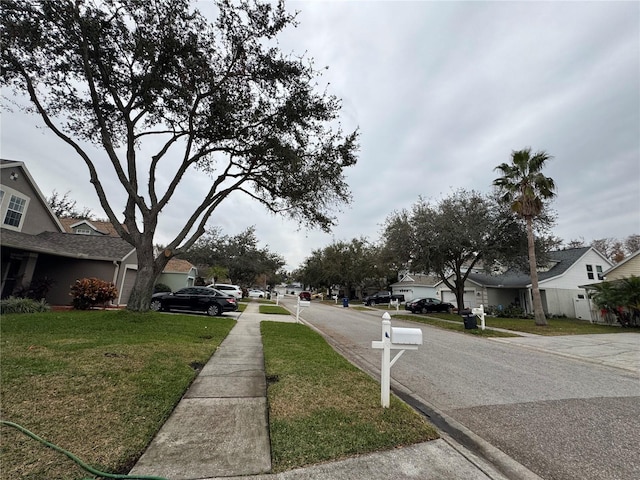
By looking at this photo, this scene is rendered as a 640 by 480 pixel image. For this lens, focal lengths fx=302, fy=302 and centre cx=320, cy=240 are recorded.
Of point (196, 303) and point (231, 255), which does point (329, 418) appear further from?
point (231, 255)

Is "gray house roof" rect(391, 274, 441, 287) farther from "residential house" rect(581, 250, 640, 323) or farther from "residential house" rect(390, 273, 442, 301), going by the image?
"residential house" rect(581, 250, 640, 323)

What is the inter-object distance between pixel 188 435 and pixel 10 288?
52.5 feet

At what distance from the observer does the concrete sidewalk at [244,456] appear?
2.65 m

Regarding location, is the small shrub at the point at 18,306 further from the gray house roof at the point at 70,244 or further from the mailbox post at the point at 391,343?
the mailbox post at the point at 391,343

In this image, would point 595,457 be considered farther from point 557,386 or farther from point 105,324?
point 105,324

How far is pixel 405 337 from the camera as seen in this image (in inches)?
161

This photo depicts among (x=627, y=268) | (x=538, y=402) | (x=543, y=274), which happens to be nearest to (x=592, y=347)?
(x=538, y=402)

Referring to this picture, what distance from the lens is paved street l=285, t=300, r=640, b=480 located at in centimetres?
320

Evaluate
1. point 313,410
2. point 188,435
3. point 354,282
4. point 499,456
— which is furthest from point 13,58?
point 354,282

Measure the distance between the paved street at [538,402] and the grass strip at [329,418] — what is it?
85 centimetres

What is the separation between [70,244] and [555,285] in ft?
109

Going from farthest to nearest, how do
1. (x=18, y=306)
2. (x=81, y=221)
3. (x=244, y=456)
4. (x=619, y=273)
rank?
1. (x=81, y=221)
2. (x=619, y=273)
3. (x=18, y=306)
4. (x=244, y=456)

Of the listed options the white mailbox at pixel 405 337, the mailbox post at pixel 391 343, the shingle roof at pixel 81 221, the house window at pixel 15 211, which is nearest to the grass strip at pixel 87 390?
the mailbox post at pixel 391 343

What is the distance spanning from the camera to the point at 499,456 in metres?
3.17
